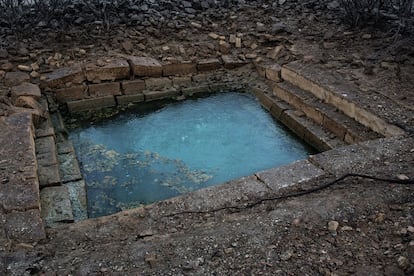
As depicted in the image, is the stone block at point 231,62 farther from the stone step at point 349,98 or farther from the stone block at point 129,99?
the stone block at point 129,99

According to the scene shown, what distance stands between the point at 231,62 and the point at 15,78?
10.5ft

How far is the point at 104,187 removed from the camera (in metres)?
4.84

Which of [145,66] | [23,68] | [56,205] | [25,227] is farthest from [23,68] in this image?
[25,227]

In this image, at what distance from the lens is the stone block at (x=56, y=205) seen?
4.00 m

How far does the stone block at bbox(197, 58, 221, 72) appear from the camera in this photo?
7.00m

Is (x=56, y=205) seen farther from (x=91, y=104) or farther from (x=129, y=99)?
(x=129, y=99)

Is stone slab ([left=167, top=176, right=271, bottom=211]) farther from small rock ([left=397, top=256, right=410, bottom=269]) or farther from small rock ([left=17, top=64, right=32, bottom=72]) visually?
small rock ([left=17, top=64, right=32, bottom=72])

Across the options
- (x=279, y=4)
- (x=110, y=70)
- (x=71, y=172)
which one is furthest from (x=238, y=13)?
(x=71, y=172)

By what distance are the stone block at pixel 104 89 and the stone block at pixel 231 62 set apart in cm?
173

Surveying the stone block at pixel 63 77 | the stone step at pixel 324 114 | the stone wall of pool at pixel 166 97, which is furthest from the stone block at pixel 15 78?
the stone step at pixel 324 114

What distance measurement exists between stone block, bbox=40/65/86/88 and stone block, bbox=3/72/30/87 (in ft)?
0.79

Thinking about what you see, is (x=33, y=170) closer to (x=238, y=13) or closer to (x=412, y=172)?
(x=412, y=172)

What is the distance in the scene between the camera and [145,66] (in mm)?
6637

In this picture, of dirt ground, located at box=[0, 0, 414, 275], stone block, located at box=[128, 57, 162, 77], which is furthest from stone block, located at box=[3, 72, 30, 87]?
stone block, located at box=[128, 57, 162, 77]
